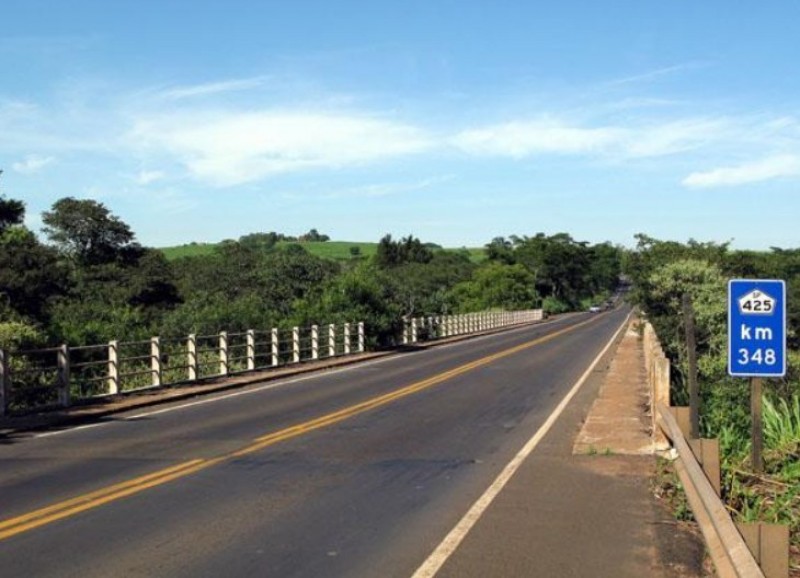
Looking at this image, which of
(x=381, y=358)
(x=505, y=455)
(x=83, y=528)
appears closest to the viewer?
(x=83, y=528)

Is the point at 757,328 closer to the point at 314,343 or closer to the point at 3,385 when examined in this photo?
the point at 3,385

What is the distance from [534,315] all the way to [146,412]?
284ft

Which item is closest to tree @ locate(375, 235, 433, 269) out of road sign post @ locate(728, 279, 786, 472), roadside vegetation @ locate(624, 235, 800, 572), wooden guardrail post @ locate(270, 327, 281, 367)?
roadside vegetation @ locate(624, 235, 800, 572)

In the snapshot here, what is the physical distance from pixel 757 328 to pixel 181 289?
6622cm

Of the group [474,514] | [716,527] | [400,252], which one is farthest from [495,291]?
[716,527]

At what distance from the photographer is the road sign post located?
8.38 m

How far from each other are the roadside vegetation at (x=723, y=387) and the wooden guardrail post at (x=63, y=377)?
1162 centimetres

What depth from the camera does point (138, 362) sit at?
26359 mm

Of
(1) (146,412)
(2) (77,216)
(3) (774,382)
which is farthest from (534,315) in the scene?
(1) (146,412)

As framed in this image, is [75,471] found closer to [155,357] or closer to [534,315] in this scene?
[155,357]

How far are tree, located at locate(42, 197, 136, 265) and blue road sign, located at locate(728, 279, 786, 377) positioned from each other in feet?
269

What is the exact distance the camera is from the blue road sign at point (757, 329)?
8383mm

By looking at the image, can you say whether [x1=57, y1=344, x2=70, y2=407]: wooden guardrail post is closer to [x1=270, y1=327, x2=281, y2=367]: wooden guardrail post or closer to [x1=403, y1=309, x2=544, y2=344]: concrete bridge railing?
→ [x1=270, y1=327, x2=281, y2=367]: wooden guardrail post

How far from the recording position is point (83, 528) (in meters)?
7.40
